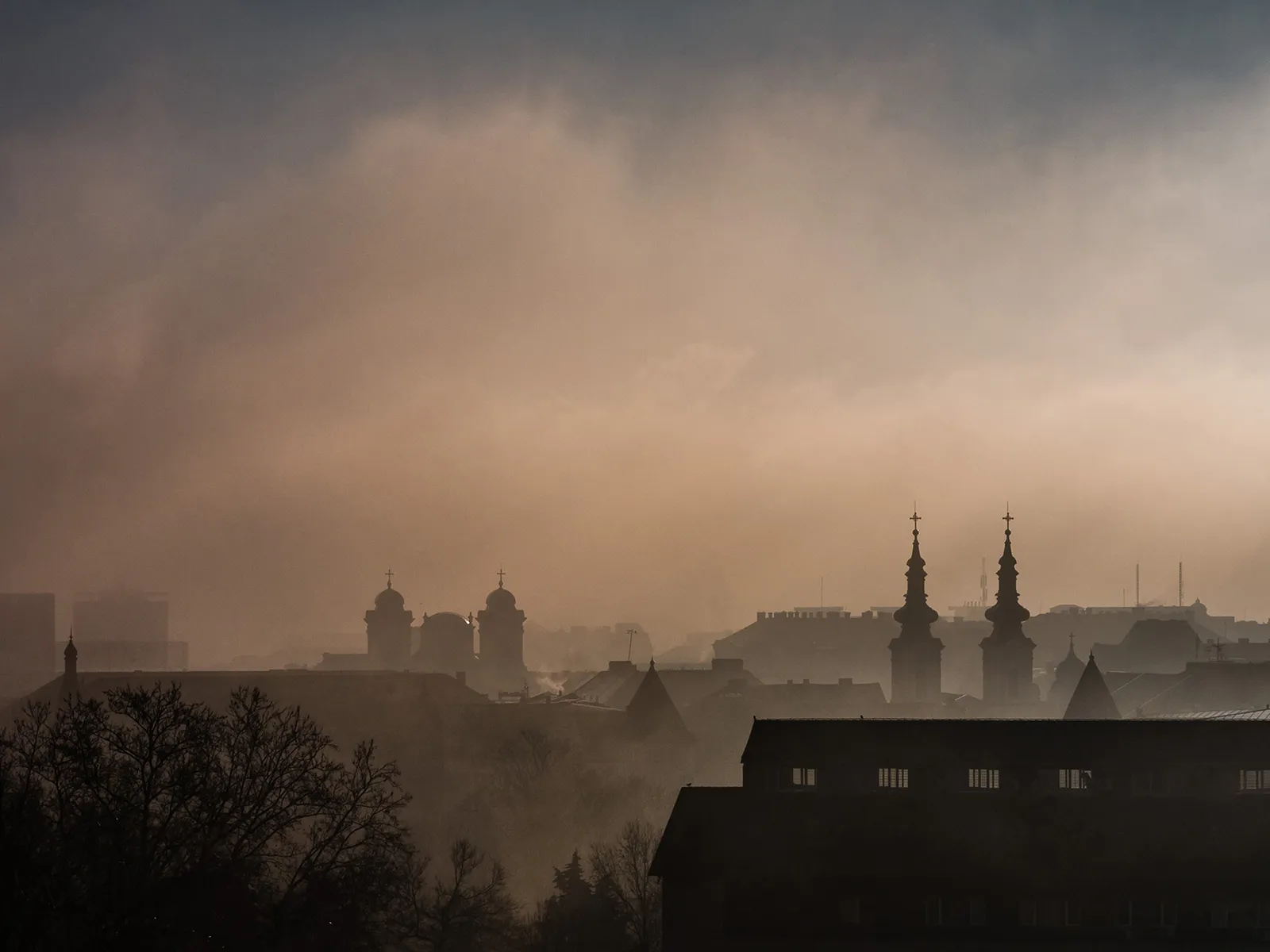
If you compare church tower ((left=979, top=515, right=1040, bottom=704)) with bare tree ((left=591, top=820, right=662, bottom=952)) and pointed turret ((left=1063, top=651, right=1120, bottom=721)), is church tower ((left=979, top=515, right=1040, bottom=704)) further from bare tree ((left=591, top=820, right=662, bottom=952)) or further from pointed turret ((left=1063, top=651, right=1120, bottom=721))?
bare tree ((left=591, top=820, right=662, bottom=952))

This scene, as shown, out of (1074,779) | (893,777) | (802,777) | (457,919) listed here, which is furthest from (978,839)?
(457,919)

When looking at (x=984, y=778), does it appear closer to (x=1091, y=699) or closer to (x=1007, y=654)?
(x=1091, y=699)

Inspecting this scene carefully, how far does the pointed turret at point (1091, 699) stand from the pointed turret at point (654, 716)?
2941 cm

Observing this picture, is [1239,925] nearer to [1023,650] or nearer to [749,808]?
[749,808]

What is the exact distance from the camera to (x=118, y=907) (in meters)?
34.5

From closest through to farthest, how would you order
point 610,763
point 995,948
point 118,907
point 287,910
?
point 118,907, point 287,910, point 995,948, point 610,763

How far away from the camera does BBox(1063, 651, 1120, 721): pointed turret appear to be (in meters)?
97.8

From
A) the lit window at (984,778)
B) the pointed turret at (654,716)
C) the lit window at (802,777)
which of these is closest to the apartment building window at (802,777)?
the lit window at (802,777)

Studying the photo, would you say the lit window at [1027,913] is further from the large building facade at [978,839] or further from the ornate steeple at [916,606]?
the ornate steeple at [916,606]

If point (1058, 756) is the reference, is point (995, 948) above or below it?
below

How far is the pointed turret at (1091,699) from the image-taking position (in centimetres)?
9775

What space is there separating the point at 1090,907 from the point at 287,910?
2121 centimetres

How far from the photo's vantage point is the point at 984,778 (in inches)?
1891

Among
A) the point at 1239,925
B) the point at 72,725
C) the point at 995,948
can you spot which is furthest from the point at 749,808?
the point at 72,725
